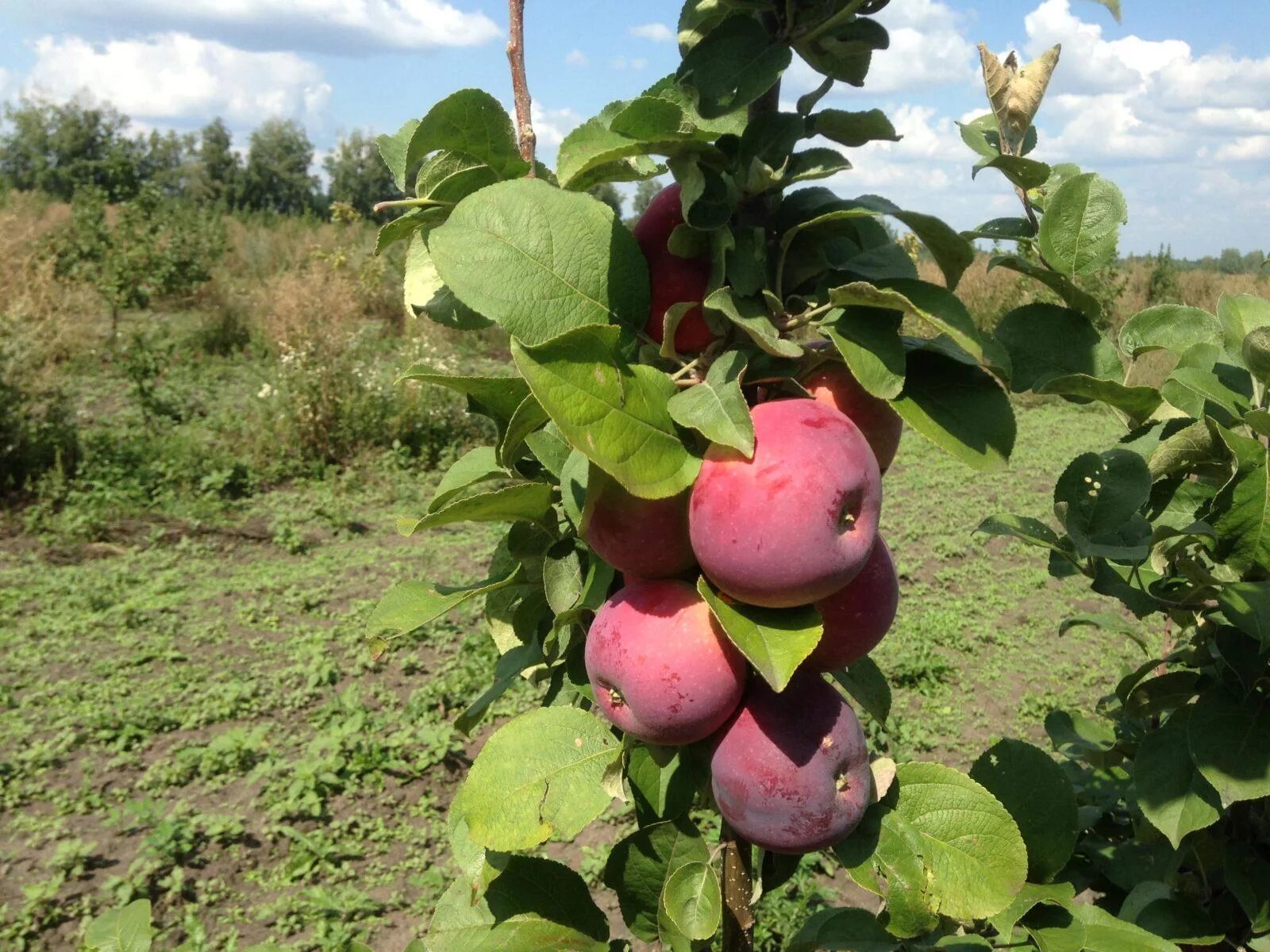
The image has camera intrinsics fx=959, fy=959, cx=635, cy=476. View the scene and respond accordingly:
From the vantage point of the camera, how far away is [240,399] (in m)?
8.34

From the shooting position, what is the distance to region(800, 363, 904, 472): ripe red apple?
2.51 feet

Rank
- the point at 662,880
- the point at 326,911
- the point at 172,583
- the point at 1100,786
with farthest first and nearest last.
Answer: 1. the point at 172,583
2. the point at 326,911
3. the point at 1100,786
4. the point at 662,880

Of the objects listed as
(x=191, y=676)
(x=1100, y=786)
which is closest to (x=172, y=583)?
(x=191, y=676)

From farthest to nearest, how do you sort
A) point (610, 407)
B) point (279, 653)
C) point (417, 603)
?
point (279, 653) < point (417, 603) < point (610, 407)

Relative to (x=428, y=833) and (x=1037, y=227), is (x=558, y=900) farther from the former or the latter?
(x=428, y=833)

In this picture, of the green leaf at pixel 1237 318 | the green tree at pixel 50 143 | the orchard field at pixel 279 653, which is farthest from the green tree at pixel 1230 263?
the green tree at pixel 50 143

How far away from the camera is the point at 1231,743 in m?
1.02

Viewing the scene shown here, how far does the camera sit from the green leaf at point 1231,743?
988mm

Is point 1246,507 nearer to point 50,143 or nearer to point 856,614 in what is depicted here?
point 856,614

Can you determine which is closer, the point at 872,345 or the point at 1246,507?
the point at 872,345

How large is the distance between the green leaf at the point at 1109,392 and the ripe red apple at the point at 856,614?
227 mm

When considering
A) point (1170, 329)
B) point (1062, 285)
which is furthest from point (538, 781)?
point (1170, 329)

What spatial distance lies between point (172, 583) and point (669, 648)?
502 cm

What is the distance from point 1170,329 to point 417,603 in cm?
89
